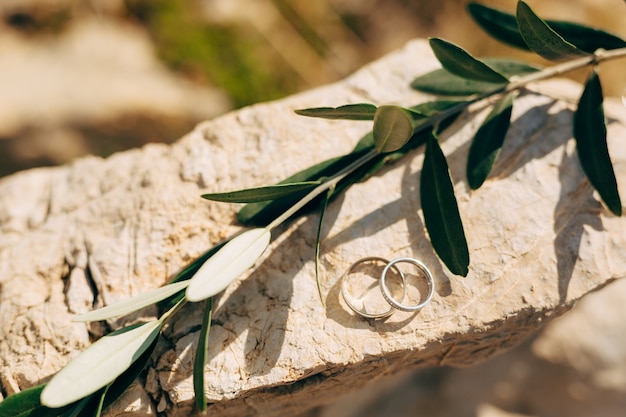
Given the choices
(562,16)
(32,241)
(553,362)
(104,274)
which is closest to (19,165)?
(32,241)

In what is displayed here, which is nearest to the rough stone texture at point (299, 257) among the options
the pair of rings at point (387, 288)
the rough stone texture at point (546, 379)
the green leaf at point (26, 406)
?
the pair of rings at point (387, 288)

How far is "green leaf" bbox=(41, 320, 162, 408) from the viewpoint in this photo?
853 millimetres

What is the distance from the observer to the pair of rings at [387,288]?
3.61ft

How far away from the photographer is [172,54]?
2.50 meters

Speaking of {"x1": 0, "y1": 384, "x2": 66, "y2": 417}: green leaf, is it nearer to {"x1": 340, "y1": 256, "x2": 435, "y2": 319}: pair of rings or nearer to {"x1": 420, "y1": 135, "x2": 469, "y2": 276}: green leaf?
{"x1": 340, "y1": 256, "x2": 435, "y2": 319}: pair of rings

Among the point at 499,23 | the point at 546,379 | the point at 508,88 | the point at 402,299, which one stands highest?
the point at 499,23

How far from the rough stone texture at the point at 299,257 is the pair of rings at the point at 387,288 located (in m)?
0.03

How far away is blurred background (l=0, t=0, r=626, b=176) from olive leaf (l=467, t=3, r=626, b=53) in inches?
55.0

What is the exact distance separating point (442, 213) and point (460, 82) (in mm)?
365

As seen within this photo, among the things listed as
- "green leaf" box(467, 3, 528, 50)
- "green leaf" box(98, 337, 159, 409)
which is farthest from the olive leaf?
Result: "green leaf" box(98, 337, 159, 409)

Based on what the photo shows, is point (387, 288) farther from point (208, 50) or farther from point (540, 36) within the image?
point (208, 50)

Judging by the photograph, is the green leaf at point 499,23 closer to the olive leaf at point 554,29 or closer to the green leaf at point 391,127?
the olive leaf at point 554,29

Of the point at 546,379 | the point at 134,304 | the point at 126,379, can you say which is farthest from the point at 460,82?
the point at 546,379

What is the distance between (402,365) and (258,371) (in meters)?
0.35
